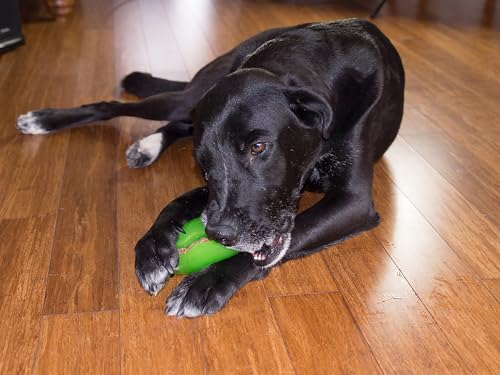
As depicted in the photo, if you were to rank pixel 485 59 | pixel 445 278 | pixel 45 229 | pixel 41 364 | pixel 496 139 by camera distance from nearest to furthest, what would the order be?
pixel 41 364, pixel 445 278, pixel 45 229, pixel 496 139, pixel 485 59

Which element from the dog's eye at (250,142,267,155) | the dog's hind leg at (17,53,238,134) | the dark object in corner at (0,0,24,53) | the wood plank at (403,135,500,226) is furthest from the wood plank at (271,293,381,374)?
the dark object in corner at (0,0,24,53)

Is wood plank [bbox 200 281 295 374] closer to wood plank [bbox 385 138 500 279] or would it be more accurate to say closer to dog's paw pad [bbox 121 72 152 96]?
wood plank [bbox 385 138 500 279]

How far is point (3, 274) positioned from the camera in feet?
7.03

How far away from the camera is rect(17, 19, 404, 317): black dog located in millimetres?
1923

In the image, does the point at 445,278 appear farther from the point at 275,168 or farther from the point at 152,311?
the point at 152,311

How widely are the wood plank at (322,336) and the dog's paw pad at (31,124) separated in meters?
1.69

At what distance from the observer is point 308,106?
201cm

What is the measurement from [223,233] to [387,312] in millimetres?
569

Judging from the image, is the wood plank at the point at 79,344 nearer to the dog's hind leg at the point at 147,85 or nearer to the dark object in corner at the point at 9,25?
the dog's hind leg at the point at 147,85

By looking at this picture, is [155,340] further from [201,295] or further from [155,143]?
[155,143]

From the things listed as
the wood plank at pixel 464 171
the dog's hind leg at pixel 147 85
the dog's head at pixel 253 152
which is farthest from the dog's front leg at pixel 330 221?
the dog's hind leg at pixel 147 85

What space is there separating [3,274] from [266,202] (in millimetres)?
930

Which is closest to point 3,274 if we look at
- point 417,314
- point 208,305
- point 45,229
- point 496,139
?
point 45,229

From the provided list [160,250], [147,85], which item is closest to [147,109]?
[147,85]
